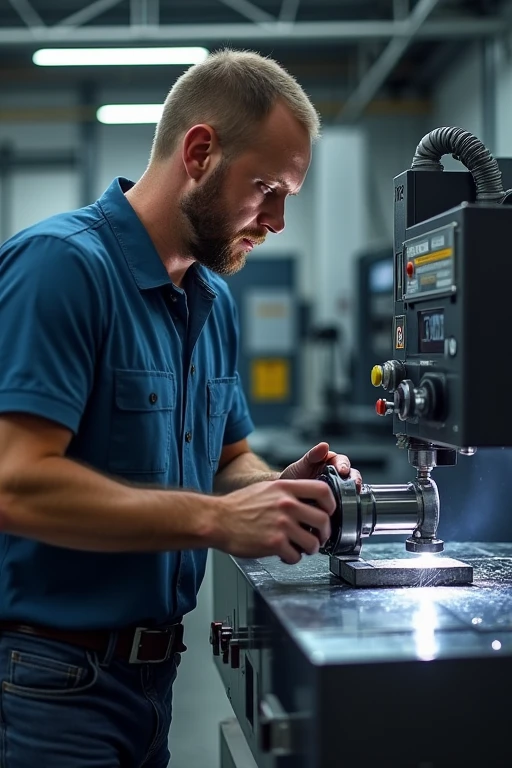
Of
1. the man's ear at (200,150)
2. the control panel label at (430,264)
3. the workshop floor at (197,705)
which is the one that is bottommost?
the workshop floor at (197,705)

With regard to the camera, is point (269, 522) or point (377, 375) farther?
point (377, 375)

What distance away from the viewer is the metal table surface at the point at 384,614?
0.81m

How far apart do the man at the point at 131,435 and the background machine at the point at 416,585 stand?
0.09m

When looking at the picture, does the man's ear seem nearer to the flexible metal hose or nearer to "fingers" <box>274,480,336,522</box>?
the flexible metal hose

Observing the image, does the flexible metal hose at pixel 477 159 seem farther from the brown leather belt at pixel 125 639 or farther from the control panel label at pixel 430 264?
the brown leather belt at pixel 125 639

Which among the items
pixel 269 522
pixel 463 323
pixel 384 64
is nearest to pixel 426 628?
pixel 269 522

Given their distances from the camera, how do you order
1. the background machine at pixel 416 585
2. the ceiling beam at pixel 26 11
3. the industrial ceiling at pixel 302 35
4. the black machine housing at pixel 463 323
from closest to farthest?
the background machine at pixel 416 585 < the black machine housing at pixel 463 323 < the industrial ceiling at pixel 302 35 < the ceiling beam at pixel 26 11

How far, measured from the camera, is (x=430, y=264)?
1.04m

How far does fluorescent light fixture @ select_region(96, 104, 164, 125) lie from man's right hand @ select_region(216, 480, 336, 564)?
516 centimetres

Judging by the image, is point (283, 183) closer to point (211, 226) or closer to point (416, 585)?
point (211, 226)

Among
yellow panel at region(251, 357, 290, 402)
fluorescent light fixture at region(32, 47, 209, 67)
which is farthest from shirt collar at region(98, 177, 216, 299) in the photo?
yellow panel at region(251, 357, 290, 402)

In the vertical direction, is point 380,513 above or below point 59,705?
above

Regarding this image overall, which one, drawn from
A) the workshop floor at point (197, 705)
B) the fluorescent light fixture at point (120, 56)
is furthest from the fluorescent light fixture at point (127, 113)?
the workshop floor at point (197, 705)

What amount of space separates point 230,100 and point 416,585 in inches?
26.8
